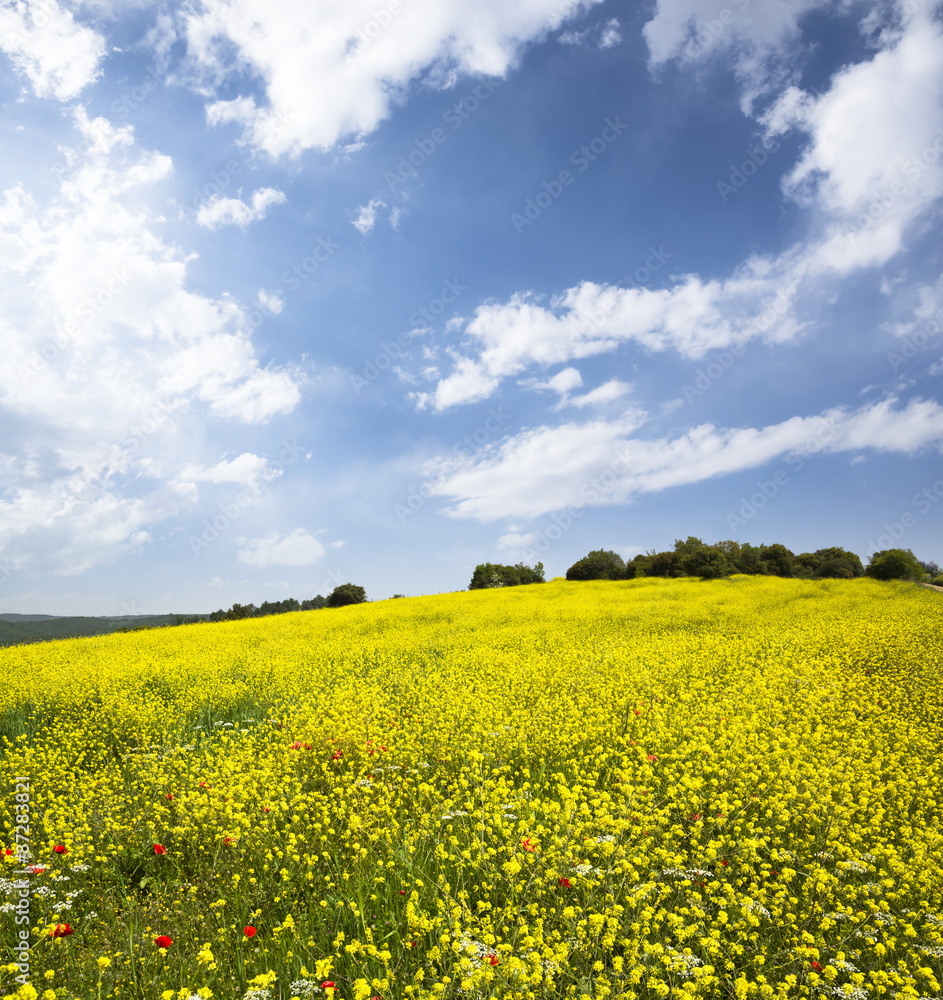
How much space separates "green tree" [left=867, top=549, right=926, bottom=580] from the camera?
42.4 m

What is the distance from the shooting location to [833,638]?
55.0 ft

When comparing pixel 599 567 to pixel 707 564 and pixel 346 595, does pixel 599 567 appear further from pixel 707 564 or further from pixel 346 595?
pixel 346 595

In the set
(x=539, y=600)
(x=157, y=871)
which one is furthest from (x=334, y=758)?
(x=539, y=600)

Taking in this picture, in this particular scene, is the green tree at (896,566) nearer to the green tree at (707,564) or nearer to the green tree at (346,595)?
the green tree at (707,564)

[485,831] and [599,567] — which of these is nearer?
[485,831]

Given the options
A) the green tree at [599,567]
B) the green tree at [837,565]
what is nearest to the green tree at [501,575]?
the green tree at [599,567]

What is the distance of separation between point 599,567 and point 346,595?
24659 millimetres

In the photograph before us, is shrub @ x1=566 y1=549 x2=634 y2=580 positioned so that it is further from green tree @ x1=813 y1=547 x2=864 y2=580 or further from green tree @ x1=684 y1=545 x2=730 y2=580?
green tree @ x1=813 y1=547 x2=864 y2=580

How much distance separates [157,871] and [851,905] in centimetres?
741

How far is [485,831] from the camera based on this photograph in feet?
17.8

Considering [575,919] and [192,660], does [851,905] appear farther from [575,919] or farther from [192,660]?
[192,660]

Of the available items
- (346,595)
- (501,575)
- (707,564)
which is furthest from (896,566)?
(346,595)

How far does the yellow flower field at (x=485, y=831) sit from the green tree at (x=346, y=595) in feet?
118

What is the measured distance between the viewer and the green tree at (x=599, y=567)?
48938 mm
